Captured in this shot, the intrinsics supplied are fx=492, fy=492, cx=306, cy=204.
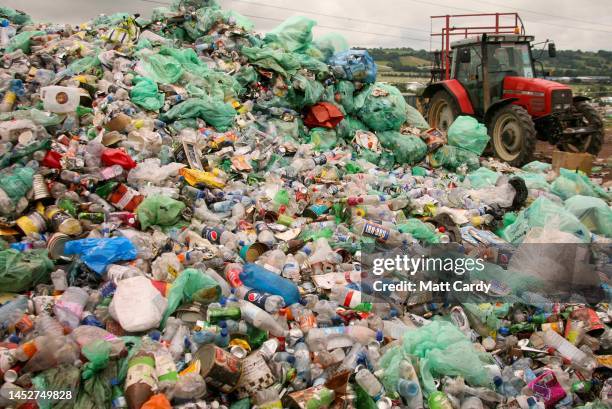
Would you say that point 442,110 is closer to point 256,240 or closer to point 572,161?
point 572,161

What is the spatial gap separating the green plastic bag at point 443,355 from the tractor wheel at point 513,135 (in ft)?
15.9

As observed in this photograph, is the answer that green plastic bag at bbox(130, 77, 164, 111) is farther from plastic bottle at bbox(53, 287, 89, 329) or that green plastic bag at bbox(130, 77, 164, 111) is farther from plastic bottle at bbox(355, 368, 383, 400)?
plastic bottle at bbox(355, 368, 383, 400)

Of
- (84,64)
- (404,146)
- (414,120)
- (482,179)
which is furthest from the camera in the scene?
(414,120)

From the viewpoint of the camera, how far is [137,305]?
8.99ft

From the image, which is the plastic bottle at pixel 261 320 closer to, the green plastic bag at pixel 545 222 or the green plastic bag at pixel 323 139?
the green plastic bag at pixel 545 222

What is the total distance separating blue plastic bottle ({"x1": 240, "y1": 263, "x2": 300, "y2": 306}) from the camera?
10.3 ft

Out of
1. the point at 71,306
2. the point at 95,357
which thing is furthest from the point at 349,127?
the point at 95,357

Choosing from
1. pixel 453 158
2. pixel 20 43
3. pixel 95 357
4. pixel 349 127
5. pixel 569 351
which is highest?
pixel 20 43

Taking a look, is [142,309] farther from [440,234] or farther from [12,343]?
[440,234]

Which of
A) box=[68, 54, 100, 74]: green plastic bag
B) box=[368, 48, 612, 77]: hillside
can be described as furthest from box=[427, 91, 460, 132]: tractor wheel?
box=[368, 48, 612, 77]: hillside

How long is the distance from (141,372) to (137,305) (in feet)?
1.76

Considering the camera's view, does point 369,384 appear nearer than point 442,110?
Yes

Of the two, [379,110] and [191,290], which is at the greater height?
[379,110]

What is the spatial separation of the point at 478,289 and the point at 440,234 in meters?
0.84
